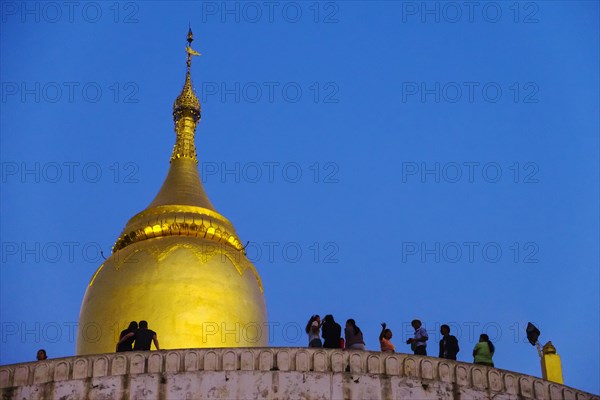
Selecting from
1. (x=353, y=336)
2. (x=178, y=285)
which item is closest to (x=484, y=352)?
(x=353, y=336)

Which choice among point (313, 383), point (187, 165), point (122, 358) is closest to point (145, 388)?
point (122, 358)

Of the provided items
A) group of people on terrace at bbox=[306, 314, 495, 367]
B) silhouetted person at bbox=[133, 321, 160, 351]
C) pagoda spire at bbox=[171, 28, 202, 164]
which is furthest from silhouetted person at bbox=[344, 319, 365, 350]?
pagoda spire at bbox=[171, 28, 202, 164]

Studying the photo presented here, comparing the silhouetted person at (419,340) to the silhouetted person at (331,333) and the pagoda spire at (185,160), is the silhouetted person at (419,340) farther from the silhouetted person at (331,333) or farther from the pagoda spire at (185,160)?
the pagoda spire at (185,160)

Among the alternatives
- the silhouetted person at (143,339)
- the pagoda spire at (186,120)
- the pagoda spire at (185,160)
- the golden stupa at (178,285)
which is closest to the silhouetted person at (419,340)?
the silhouetted person at (143,339)

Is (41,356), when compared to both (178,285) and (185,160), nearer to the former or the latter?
(178,285)

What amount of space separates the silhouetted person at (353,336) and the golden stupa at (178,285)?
7606 millimetres

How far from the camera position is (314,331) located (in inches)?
921

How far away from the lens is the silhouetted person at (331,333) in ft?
75.9

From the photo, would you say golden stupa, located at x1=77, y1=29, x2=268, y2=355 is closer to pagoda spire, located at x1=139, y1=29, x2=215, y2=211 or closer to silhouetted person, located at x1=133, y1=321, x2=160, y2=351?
pagoda spire, located at x1=139, y1=29, x2=215, y2=211

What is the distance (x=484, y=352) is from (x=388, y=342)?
155 centimetres

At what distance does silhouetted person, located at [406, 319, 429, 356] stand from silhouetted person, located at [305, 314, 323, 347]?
146cm

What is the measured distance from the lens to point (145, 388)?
21.7 m

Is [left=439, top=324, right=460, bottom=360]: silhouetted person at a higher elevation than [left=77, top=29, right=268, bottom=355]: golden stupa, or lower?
lower

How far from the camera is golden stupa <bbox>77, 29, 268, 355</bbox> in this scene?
31.1m
